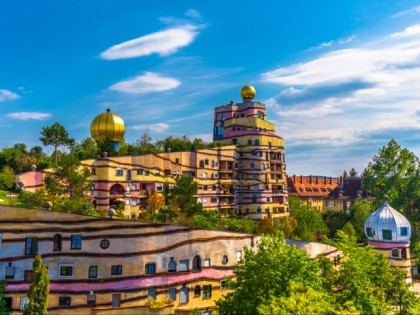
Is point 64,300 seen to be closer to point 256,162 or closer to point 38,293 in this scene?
point 38,293

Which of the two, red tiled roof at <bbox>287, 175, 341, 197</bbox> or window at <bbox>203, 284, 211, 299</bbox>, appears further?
red tiled roof at <bbox>287, 175, 341, 197</bbox>

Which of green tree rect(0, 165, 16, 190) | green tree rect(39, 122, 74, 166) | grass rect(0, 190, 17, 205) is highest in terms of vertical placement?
green tree rect(39, 122, 74, 166)

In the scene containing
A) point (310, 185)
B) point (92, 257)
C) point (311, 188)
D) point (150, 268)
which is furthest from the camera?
point (310, 185)

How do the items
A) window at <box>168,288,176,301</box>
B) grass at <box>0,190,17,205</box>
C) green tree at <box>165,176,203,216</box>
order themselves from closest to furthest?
1. window at <box>168,288,176,301</box>
2. grass at <box>0,190,17,205</box>
3. green tree at <box>165,176,203,216</box>

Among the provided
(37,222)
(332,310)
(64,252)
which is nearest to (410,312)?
(332,310)

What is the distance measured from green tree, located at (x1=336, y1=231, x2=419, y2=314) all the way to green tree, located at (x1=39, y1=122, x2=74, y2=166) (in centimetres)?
3772

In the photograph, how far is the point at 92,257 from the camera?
87.9 feet

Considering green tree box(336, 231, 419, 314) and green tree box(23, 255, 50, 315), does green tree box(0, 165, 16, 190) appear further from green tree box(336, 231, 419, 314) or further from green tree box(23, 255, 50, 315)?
green tree box(336, 231, 419, 314)

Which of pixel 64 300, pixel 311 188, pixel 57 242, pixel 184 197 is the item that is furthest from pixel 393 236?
pixel 311 188

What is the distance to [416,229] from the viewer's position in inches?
1992

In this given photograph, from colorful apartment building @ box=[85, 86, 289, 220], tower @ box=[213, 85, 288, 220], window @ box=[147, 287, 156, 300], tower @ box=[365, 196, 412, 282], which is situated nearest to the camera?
window @ box=[147, 287, 156, 300]

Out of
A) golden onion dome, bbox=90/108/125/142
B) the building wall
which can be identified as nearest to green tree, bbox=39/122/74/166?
golden onion dome, bbox=90/108/125/142

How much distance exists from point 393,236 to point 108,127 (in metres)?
34.5

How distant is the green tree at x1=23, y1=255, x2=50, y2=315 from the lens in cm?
2289
